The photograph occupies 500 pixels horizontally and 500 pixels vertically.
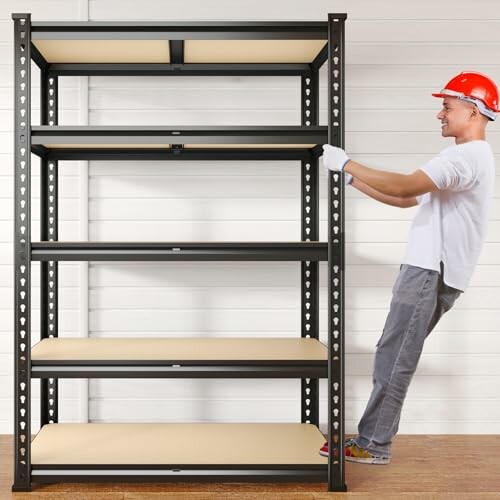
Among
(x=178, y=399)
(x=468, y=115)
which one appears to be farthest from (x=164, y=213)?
(x=468, y=115)

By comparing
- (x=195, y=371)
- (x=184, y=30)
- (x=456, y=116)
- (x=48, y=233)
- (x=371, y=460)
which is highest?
(x=184, y=30)

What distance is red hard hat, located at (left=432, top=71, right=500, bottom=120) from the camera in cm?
315

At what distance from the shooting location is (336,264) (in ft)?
9.62

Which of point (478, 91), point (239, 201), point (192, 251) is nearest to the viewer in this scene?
point (192, 251)

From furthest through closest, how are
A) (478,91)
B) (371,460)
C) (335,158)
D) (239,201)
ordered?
1. (239,201)
2. (371,460)
3. (478,91)
4. (335,158)

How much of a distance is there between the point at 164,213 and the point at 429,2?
1884 millimetres

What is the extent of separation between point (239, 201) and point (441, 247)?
3.82 ft

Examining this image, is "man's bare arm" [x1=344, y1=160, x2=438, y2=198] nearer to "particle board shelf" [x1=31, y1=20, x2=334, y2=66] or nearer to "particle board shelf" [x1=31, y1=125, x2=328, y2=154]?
"particle board shelf" [x1=31, y1=125, x2=328, y2=154]

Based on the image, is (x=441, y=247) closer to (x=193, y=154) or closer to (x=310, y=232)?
(x=310, y=232)

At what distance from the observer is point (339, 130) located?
115 inches

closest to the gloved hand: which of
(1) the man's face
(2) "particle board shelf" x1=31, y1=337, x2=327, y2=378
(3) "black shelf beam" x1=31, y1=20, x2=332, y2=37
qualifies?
(3) "black shelf beam" x1=31, y1=20, x2=332, y2=37

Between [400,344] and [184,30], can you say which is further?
[400,344]

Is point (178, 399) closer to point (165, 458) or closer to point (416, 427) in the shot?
point (165, 458)

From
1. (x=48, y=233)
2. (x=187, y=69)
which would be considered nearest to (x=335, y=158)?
(x=187, y=69)
